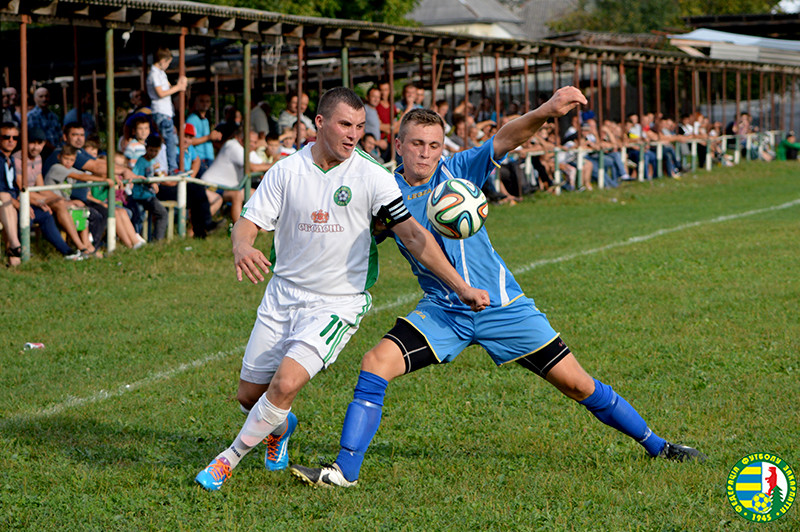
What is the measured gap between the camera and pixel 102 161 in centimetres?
1302

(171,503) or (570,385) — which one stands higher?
(570,385)

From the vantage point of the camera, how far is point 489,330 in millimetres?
5012

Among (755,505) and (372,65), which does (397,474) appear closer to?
(755,505)

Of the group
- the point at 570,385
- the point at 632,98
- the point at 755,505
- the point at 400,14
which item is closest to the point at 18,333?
the point at 570,385

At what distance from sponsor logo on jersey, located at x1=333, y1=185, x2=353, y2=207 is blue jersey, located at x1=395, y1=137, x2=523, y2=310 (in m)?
0.33

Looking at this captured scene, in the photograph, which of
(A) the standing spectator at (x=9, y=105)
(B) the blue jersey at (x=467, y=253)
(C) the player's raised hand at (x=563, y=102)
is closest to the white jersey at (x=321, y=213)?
(B) the blue jersey at (x=467, y=253)

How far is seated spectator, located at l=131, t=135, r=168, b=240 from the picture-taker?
13539 millimetres

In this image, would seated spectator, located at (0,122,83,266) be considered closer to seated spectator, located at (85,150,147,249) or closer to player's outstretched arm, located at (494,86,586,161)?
seated spectator, located at (85,150,147,249)

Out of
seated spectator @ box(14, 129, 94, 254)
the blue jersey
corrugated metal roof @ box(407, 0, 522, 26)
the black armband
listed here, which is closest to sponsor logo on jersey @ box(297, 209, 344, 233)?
the black armband

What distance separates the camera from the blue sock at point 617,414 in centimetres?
509

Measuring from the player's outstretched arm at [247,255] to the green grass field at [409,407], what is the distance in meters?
1.10

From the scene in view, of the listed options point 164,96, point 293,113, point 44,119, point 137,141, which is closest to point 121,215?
point 137,141

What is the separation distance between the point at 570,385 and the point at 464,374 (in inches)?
81.2

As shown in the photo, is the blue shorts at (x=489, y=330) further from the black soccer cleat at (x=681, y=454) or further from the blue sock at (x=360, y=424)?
the black soccer cleat at (x=681, y=454)
